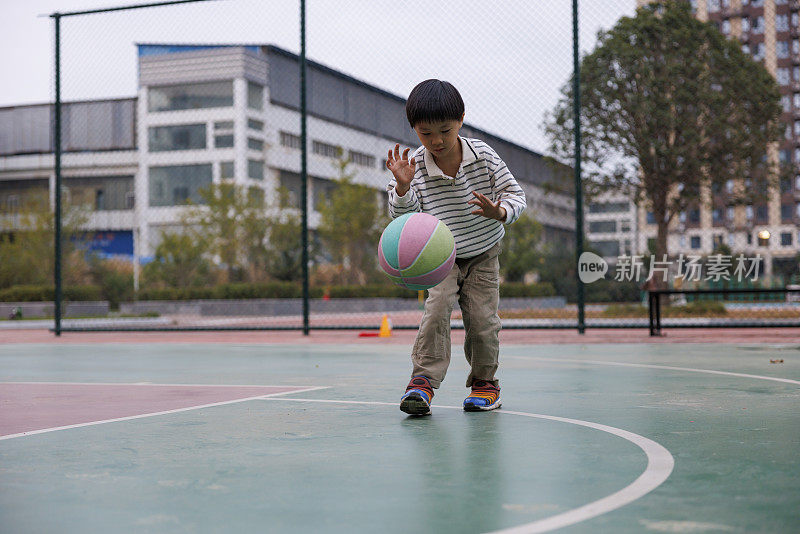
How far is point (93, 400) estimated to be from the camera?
193 inches

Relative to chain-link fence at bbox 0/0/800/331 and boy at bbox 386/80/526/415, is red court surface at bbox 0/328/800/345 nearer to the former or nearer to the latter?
chain-link fence at bbox 0/0/800/331

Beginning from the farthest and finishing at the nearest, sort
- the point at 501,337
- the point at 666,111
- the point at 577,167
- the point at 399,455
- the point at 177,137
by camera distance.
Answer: the point at 177,137, the point at 666,111, the point at 501,337, the point at 577,167, the point at 399,455

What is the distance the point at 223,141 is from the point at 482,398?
39.9 m

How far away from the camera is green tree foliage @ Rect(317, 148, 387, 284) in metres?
29.8

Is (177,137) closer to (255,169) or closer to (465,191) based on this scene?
(255,169)

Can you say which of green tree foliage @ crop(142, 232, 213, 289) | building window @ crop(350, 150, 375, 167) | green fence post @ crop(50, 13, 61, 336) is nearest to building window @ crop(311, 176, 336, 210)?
building window @ crop(350, 150, 375, 167)

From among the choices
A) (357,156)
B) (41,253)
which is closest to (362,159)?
(357,156)

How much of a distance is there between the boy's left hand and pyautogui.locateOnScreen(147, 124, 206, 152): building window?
40.6 m

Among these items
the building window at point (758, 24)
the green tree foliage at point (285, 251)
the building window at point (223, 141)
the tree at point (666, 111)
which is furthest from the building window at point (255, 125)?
the building window at point (758, 24)

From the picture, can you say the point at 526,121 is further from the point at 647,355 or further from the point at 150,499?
the point at 150,499

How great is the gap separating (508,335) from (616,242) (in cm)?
2718

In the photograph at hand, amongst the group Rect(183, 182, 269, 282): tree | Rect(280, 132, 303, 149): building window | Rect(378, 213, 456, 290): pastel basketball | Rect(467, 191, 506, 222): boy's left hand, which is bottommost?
Rect(378, 213, 456, 290): pastel basketball

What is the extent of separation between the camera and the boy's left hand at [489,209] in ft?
12.9

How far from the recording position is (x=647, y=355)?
7.62 m
